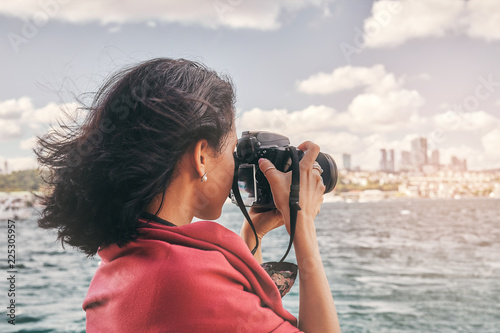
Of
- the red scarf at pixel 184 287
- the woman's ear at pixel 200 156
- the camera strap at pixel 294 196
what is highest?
the woman's ear at pixel 200 156

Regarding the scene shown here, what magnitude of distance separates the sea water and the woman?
0.73 ft

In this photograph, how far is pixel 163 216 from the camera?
2.65ft

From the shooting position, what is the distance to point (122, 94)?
0.80m

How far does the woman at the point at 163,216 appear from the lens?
0.70 meters

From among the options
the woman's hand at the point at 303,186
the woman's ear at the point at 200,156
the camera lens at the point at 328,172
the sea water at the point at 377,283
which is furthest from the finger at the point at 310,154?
the sea water at the point at 377,283

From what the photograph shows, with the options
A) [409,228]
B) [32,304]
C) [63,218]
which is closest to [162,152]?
[63,218]

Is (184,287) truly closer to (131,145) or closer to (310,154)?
(131,145)

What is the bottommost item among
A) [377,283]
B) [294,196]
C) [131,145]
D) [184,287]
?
[377,283]

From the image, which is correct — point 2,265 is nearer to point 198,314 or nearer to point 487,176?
point 198,314

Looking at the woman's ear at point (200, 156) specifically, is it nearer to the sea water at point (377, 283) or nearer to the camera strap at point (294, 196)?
the camera strap at point (294, 196)

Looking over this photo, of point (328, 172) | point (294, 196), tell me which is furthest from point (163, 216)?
point (328, 172)

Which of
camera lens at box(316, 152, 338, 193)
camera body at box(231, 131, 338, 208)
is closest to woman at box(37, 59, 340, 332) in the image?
camera body at box(231, 131, 338, 208)

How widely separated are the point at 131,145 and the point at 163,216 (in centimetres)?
14

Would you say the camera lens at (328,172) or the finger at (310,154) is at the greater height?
the finger at (310,154)
